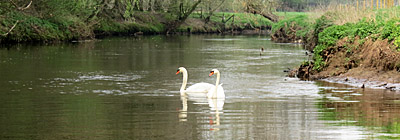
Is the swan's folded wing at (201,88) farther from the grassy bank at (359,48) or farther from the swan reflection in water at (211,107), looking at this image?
the grassy bank at (359,48)

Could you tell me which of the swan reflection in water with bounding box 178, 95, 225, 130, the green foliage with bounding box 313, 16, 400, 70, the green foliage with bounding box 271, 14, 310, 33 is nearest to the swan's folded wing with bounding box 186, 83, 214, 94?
the swan reflection in water with bounding box 178, 95, 225, 130

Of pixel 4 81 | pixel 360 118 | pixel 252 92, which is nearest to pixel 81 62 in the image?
pixel 4 81

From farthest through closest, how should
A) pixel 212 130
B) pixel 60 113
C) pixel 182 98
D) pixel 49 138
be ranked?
pixel 182 98, pixel 60 113, pixel 212 130, pixel 49 138

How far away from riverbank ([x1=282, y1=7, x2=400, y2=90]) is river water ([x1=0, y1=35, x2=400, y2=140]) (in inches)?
35.2

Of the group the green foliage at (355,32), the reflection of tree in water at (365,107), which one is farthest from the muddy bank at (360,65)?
the reflection of tree in water at (365,107)

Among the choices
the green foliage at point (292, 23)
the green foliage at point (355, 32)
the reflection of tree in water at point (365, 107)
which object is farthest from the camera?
the green foliage at point (292, 23)

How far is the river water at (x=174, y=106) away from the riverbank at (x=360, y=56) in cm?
89

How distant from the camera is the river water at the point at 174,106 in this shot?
40.7 ft

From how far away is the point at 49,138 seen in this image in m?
11.7

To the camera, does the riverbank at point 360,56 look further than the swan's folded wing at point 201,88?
Yes

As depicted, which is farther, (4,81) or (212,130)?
(4,81)

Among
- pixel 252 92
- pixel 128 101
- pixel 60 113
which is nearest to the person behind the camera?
pixel 60 113

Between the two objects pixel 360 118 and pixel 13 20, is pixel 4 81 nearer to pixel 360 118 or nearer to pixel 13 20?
pixel 360 118

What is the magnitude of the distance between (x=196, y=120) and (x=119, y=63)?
1974 cm
